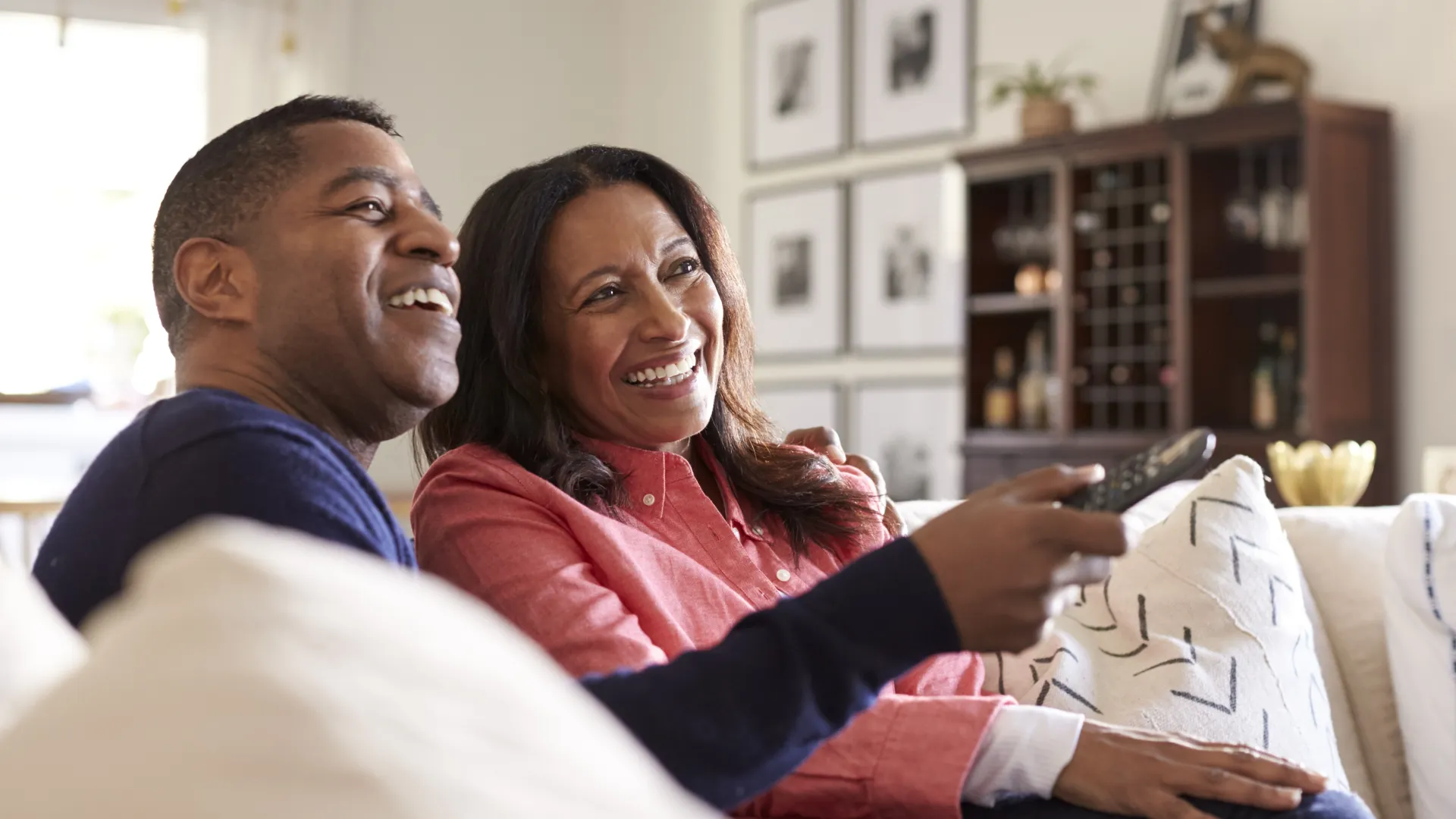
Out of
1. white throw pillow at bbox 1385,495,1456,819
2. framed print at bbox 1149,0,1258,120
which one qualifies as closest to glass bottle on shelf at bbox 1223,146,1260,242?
framed print at bbox 1149,0,1258,120

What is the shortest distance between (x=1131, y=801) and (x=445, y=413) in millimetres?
848

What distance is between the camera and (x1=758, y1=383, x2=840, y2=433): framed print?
21.4 ft

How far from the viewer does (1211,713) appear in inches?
63.5

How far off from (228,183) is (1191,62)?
13.7 feet

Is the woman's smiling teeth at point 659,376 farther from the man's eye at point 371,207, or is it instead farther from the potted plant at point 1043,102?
the potted plant at point 1043,102

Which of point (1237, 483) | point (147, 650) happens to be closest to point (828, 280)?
point (1237, 483)

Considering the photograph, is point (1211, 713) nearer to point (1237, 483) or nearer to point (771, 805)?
point (1237, 483)

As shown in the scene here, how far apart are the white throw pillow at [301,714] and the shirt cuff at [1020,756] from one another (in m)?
0.84

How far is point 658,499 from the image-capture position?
5.43 ft

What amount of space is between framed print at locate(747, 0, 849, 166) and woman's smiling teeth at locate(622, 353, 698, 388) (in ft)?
16.3

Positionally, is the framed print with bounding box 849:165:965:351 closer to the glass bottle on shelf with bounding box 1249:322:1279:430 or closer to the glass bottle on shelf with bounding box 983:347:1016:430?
the glass bottle on shelf with bounding box 983:347:1016:430

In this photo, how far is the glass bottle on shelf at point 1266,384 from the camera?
4707mm

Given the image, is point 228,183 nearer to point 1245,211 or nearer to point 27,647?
point 27,647

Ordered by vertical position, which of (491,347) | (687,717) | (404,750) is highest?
(491,347)
